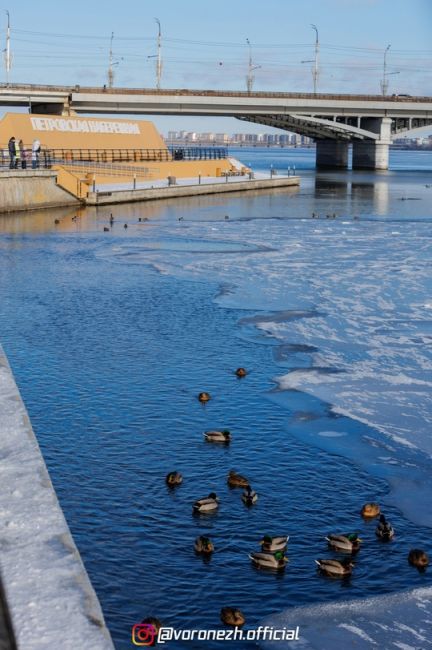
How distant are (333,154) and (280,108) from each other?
1427 inches

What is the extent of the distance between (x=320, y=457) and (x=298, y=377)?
411 cm

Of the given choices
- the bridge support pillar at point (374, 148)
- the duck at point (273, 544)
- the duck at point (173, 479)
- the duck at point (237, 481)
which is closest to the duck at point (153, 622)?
the duck at point (273, 544)

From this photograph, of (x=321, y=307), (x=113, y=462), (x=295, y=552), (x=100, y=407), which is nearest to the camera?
(x=295, y=552)

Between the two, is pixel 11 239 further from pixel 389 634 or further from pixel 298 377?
pixel 389 634

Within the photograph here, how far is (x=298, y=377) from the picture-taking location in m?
17.8

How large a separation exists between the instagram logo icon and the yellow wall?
49981 mm

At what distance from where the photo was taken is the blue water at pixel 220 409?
407 inches

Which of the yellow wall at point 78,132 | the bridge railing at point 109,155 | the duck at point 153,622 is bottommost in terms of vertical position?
the duck at point 153,622

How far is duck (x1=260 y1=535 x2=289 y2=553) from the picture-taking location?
10492 millimetres

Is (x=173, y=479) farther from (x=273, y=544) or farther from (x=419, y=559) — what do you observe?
(x=419, y=559)

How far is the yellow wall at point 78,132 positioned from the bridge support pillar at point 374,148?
2197 inches

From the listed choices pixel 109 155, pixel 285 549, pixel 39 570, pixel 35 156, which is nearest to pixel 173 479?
pixel 285 549

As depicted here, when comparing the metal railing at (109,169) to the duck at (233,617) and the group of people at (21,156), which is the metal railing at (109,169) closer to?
the group of people at (21,156)

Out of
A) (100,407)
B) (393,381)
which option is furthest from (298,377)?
(100,407)
